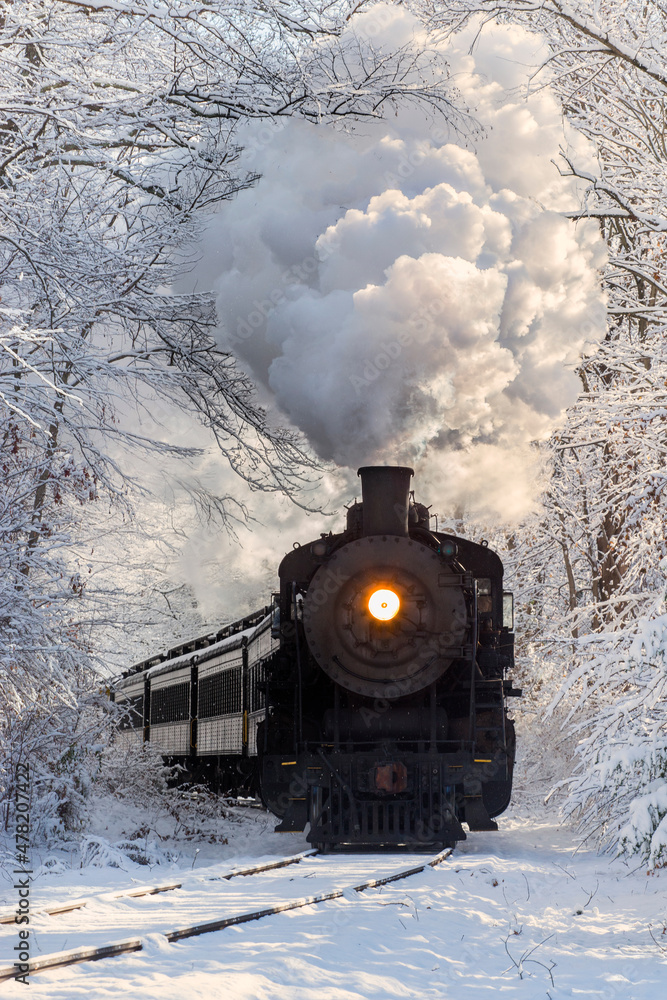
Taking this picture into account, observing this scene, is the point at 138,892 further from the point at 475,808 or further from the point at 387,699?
the point at 475,808

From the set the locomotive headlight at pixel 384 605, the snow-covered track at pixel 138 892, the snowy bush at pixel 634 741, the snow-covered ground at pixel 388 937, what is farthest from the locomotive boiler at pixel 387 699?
the snowy bush at pixel 634 741

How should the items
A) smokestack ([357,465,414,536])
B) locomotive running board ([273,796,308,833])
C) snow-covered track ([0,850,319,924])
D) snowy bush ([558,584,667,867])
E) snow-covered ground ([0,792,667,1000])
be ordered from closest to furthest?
snow-covered ground ([0,792,667,1000]) < snowy bush ([558,584,667,867]) < snow-covered track ([0,850,319,924]) < locomotive running board ([273,796,308,833]) < smokestack ([357,465,414,536])

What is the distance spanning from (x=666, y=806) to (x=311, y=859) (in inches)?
169

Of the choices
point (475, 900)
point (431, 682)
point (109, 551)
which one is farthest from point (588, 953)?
point (109, 551)

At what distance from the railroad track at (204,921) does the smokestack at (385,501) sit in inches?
127

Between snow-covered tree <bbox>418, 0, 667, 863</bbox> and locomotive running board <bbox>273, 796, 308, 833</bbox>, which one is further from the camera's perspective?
locomotive running board <bbox>273, 796, 308, 833</bbox>

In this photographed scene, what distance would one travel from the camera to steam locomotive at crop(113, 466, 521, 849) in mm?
9805

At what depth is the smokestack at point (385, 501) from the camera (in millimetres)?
10203

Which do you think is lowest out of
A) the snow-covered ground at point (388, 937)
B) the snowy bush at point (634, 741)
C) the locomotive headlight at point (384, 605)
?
the snow-covered ground at point (388, 937)

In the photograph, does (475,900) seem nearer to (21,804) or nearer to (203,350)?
(21,804)

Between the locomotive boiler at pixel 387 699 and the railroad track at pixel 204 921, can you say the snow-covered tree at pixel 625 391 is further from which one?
the railroad track at pixel 204 921

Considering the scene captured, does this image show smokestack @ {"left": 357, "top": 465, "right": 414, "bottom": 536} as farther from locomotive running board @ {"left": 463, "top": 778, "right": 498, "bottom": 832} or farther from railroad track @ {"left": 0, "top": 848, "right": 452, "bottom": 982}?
railroad track @ {"left": 0, "top": 848, "right": 452, "bottom": 982}

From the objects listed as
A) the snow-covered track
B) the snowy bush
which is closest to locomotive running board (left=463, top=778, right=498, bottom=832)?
the snow-covered track

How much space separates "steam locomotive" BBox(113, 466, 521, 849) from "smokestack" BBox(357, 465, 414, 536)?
0.04ft
